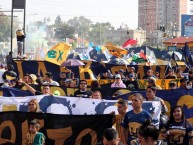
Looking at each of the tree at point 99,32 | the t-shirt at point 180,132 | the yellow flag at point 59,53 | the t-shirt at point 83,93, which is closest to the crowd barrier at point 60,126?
the t-shirt at point 180,132

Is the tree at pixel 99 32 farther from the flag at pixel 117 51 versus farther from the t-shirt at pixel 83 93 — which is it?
the t-shirt at pixel 83 93

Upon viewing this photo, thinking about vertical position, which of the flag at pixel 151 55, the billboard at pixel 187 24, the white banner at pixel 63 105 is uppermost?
the billboard at pixel 187 24

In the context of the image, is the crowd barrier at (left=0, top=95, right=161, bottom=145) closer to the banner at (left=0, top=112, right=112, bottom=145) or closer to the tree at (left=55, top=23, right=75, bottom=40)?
the banner at (left=0, top=112, right=112, bottom=145)

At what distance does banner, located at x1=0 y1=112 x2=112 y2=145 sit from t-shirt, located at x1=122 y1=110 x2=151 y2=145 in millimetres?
675

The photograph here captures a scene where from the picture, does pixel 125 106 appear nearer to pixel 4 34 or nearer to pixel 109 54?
pixel 109 54

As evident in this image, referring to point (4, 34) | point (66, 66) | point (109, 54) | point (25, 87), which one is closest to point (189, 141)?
point (25, 87)

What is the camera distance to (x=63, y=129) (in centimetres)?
937

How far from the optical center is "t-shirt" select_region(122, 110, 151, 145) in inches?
A: 334

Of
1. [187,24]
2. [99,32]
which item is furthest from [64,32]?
[187,24]

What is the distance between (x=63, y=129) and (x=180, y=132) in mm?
1911

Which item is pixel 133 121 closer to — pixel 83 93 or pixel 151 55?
pixel 83 93

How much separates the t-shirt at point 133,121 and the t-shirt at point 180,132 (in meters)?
0.38

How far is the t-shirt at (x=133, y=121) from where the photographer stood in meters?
8.48

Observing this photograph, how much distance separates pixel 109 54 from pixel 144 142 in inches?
1006
